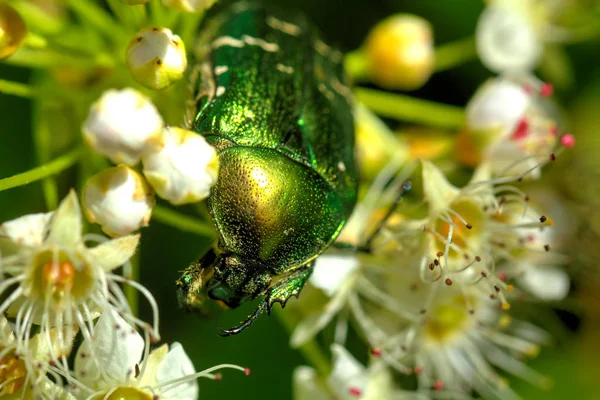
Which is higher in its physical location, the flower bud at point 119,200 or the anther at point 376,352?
the flower bud at point 119,200

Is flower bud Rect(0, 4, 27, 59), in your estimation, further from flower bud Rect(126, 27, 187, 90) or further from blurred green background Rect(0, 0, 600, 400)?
blurred green background Rect(0, 0, 600, 400)

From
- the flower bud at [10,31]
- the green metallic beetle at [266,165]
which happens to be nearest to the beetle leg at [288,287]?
the green metallic beetle at [266,165]

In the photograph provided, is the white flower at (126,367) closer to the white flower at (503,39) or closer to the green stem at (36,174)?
the green stem at (36,174)

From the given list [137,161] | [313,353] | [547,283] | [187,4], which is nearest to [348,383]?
[313,353]

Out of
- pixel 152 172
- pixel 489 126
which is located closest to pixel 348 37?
pixel 489 126

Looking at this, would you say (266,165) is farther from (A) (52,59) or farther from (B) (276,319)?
(B) (276,319)

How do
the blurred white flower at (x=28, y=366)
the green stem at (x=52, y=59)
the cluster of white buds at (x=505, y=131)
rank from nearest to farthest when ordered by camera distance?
the blurred white flower at (x=28, y=366)
the green stem at (x=52, y=59)
the cluster of white buds at (x=505, y=131)
